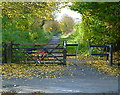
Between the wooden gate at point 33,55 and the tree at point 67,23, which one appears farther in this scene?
the tree at point 67,23

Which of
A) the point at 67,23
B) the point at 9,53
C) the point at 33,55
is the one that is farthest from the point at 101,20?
the point at 67,23

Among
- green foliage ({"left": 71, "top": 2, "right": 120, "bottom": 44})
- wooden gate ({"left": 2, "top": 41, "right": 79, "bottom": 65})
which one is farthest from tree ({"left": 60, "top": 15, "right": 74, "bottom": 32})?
wooden gate ({"left": 2, "top": 41, "right": 79, "bottom": 65})

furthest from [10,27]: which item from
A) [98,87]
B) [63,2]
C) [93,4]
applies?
[98,87]

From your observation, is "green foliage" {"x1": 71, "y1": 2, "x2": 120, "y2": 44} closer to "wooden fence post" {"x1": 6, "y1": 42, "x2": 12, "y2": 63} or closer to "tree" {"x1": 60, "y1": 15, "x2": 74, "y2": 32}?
"wooden fence post" {"x1": 6, "y1": 42, "x2": 12, "y2": 63}

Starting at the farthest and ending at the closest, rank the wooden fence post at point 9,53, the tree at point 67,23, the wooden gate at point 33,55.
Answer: the tree at point 67,23, the wooden fence post at point 9,53, the wooden gate at point 33,55

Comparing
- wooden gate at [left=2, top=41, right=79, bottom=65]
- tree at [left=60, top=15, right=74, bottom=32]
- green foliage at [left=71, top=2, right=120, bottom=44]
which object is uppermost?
tree at [left=60, top=15, right=74, bottom=32]

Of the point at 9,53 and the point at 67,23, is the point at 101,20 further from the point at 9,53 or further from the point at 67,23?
the point at 67,23

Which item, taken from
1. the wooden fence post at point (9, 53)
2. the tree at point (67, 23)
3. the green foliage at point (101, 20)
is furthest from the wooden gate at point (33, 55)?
the tree at point (67, 23)

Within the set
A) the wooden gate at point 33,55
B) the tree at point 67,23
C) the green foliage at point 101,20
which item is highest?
the tree at point 67,23

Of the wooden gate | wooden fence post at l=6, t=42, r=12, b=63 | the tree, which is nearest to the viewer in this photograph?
the wooden gate

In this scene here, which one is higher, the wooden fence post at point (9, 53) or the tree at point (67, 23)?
the tree at point (67, 23)

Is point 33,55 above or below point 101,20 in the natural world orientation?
below

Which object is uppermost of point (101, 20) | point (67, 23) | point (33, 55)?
point (67, 23)

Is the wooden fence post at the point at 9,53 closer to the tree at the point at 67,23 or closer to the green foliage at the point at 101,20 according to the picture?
the green foliage at the point at 101,20
